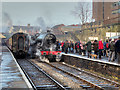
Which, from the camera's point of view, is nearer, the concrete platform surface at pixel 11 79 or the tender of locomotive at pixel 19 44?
the concrete platform surface at pixel 11 79

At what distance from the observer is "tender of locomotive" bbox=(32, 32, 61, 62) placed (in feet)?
64.6

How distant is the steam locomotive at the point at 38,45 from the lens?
19.8m

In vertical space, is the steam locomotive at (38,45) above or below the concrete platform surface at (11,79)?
above

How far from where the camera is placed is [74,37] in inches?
1683

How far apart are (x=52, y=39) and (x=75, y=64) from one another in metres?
4.59

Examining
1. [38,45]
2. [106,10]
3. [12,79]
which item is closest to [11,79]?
[12,79]

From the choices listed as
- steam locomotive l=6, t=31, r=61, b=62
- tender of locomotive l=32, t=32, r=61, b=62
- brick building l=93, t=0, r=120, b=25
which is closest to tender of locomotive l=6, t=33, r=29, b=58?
steam locomotive l=6, t=31, r=61, b=62

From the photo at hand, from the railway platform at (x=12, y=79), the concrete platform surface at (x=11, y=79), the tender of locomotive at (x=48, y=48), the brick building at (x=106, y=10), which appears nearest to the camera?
the railway platform at (x=12, y=79)

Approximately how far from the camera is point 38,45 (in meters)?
20.8

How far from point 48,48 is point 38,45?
125cm

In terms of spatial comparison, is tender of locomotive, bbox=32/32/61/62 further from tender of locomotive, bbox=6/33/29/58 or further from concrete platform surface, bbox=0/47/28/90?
concrete platform surface, bbox=0/47/28/90

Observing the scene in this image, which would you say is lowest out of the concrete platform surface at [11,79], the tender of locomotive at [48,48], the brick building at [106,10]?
the concrete platform surface at [11,79]

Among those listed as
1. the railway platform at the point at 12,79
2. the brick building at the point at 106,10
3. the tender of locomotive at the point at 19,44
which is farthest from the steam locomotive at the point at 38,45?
the brick building at the point at 106,10

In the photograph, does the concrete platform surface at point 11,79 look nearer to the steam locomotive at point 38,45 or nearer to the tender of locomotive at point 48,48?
the tender of locomotive at point 48,48
